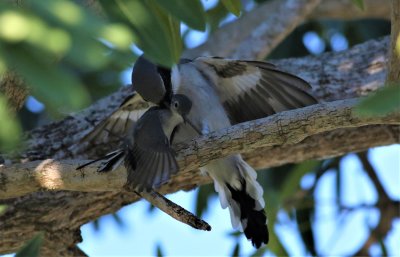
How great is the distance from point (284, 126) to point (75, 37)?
54.0 inches

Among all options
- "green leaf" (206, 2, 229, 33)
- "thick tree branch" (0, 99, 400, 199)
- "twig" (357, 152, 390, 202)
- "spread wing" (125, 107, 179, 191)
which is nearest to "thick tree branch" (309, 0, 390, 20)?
"green leaf" (206, 2, 229, 33)

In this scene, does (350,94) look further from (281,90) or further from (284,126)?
(284,126)

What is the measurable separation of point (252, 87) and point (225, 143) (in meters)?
0.92

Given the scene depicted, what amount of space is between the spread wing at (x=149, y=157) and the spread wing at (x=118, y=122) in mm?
591

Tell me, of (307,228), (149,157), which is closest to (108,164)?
(149,157)

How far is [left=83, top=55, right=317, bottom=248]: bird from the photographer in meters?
3.22

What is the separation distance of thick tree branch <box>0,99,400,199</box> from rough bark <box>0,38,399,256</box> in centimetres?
47

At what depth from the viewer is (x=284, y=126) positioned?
2.58 metres

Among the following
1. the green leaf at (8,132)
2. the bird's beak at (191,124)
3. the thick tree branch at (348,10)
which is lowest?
the green leaf at (8,132)

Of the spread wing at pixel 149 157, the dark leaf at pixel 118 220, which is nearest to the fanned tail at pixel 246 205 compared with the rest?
the spread wing at pixel 149 157

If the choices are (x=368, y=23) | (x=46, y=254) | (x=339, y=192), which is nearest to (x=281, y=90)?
(x=46, y=254)

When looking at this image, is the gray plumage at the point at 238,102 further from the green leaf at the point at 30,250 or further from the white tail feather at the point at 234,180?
the green leaf at the point at 30,250

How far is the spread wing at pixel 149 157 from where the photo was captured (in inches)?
104

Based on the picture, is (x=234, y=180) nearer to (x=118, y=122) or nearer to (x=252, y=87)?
(x=252, y=87)
